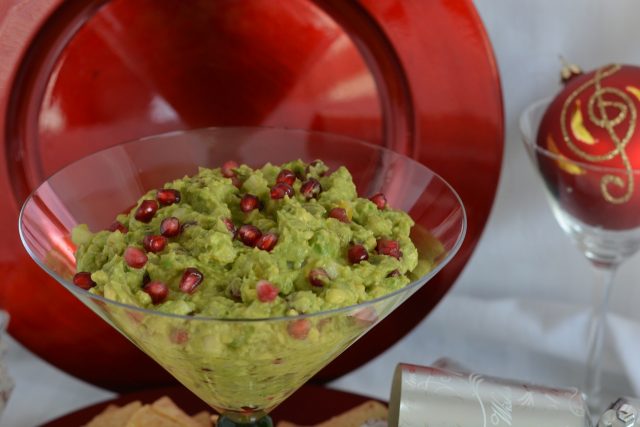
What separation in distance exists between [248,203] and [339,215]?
15 centimetres

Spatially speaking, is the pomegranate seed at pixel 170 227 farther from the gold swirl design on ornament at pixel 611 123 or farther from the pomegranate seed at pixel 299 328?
the gold swirl design on ornament at pixel 611 123

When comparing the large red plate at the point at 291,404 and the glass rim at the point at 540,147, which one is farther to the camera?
the large red plate at the point at 291,404

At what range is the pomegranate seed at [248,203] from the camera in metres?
1.39

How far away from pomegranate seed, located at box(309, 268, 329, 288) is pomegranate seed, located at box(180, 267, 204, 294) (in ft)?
0.52

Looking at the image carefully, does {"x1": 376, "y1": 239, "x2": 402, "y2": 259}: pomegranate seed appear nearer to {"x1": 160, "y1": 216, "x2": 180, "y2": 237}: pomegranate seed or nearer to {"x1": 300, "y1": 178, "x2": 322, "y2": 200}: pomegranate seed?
{"x1": 300, "y1": 178, "x2": 322, "y2": 200}: pomegranate seed

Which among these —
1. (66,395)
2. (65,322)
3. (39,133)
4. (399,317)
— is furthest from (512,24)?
(66,395)

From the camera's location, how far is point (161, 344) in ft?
4.01

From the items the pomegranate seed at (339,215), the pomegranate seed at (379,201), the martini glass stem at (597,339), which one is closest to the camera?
the pomegranate seed at (339,215)

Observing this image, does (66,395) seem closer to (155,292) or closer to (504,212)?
(155,292)

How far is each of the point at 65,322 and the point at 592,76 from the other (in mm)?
1202

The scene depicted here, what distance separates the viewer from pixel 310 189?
1.42m

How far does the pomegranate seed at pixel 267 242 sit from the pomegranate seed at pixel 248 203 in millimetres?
128

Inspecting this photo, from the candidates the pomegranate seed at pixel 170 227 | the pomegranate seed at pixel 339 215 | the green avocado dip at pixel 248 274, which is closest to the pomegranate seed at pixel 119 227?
the green avocado dip at pixel 248 274

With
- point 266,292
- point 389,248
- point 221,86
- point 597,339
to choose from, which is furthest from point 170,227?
point 597,339
